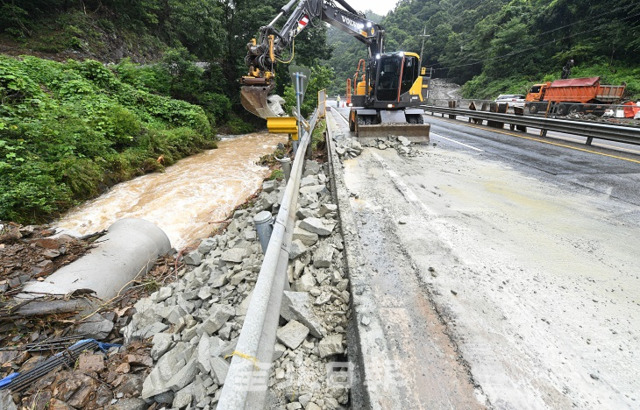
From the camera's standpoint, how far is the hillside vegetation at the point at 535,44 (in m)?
27.2

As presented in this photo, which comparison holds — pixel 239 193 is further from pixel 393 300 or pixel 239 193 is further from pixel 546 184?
pixel 546 184

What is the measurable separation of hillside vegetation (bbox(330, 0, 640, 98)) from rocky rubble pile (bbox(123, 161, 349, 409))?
32.5 m

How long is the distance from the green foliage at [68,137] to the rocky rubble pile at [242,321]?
5.98 metres

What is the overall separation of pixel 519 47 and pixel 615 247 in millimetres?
49521

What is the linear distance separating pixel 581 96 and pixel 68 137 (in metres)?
28.1

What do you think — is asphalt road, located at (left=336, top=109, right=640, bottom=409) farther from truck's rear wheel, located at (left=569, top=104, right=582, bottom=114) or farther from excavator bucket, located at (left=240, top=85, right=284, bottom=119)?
truck's rear wheel, located at (left=569, top=104, right=582, bottom=114)

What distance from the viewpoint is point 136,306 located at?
136 inches

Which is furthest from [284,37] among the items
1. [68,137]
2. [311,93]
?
[311,93]

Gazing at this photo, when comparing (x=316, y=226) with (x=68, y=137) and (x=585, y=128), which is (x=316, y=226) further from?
(x=585, y=128)

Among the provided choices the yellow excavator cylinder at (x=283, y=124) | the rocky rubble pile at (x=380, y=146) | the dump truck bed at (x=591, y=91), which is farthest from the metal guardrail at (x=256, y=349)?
the dump truck bed at (x=591, y=91)

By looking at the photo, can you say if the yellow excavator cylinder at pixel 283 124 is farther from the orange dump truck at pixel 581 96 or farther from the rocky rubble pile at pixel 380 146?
the orange dump truck at pixel 581 96

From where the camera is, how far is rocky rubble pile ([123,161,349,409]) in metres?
1.73

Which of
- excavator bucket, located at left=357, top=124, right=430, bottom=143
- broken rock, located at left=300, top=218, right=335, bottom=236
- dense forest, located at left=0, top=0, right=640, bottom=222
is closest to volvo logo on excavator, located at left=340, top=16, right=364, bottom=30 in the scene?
dense forest, located at left=0, top=0, right=640, bottom=222

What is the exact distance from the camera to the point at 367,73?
34.3 ft
